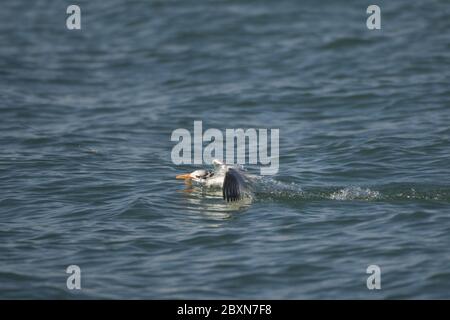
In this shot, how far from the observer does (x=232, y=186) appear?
11.9m

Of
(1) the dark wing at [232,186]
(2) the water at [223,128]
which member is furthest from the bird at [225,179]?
(2) the water at [223,128]

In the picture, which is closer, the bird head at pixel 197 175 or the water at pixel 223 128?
the water at pixel 223 128

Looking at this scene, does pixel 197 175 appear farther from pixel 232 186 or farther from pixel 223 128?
pixel 223 128

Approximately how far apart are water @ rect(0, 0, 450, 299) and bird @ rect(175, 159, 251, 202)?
19 cm

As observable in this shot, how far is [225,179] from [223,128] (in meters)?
4.99

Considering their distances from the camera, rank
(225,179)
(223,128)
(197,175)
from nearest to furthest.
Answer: (225,179), (197,175), (223,128)

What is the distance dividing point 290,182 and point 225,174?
1365 millimetres

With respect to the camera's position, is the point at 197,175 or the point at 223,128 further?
the point at 223,128

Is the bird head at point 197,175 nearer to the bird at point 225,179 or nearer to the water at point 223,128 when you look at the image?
the bird at point 225,179

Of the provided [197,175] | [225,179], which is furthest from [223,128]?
[225,179]

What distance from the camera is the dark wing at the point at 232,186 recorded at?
38.9 ft

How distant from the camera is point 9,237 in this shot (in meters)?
10.8
